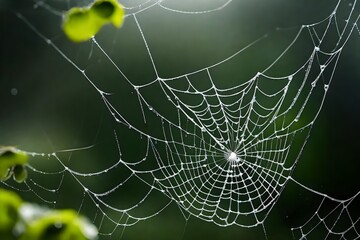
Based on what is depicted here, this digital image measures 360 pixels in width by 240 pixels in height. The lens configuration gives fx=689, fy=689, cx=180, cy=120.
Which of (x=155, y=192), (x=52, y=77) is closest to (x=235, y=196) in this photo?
(x=155, y=192)

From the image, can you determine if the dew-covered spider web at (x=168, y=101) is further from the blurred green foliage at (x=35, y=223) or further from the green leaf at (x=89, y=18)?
the blurred green foliage at (x=35, y=223)

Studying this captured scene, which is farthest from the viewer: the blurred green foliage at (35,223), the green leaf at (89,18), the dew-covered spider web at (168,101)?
the dew-covered spider web at (168,101)

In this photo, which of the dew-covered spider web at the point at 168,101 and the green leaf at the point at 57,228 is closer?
the green leaf at the point at 57,228

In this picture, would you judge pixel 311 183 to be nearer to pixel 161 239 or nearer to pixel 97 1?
pixel 161 239

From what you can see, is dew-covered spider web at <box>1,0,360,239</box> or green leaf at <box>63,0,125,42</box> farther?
dew-covered spider web at <box>1,0,360,239</box>

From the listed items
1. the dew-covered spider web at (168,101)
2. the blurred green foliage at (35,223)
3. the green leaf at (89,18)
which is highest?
the dew-covered spider web at (168,101)

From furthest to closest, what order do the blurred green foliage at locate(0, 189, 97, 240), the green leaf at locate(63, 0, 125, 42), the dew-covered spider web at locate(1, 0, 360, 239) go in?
1. the dew-covered spider web at locate(1, 0, 360, 239)
2. the green leaf at locate(63, 0, 125, 42)
3. the blurred green foliage at locate(0, 189, 97, 240)

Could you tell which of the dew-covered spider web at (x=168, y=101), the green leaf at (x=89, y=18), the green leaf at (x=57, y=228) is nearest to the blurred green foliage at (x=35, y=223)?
the green leaf at (x=57, y=228)

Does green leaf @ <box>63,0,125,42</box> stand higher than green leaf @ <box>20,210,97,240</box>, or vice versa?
green leaf @ <box>63,0,125,42</box>

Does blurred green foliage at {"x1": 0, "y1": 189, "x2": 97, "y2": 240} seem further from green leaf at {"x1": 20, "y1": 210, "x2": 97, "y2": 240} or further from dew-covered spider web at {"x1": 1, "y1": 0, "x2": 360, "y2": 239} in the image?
dew-covered spider web at {"x1": 1, "y1": 0, "x2": 360, "y2": 239}

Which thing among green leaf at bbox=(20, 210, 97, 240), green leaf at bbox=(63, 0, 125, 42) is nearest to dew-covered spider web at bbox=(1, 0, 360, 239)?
green leaf at bbox=(63, 0, 125, 42)

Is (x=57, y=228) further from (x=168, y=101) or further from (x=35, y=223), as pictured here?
(x=168, y=101)
